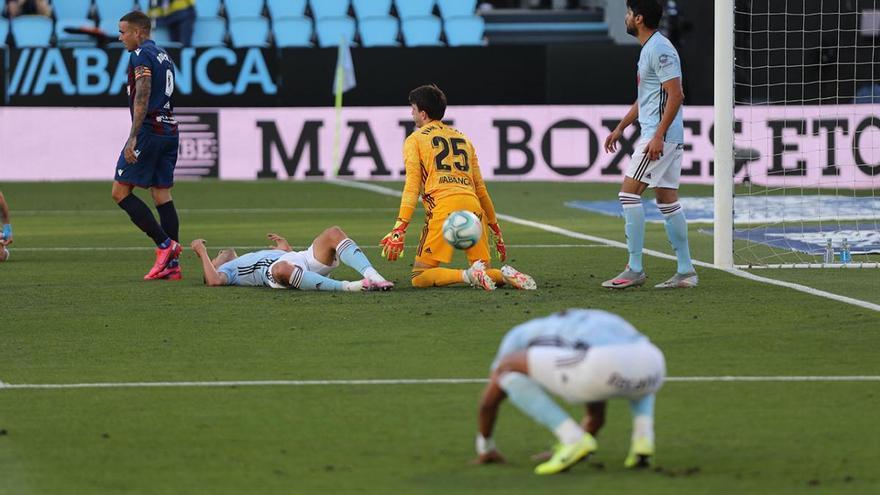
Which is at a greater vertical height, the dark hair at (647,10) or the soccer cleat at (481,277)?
the dark hair at (647,10)

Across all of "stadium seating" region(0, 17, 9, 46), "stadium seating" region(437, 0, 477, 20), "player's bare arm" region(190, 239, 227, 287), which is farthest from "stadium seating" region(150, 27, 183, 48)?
"player's bare arm" region(190, 239, 227, 287)

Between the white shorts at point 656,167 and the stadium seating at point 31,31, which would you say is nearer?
the white shorts at point 656,167

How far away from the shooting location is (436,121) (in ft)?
38.2

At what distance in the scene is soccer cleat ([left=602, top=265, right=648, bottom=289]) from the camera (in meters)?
11.5

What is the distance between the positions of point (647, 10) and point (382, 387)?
460cm

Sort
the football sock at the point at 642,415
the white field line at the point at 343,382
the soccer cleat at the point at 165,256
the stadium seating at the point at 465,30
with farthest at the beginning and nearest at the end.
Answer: the stadium seating at the point at 465,30
the soccer cleat at the point at 165,256
the white field line at the point at 343,382
the football sock at the point at 642,415

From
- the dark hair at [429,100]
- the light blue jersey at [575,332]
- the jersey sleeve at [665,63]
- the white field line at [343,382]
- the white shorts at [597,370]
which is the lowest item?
the white field line at [343,382]

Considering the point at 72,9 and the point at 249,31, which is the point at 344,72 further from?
the point at 72,9

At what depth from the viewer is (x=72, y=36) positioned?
27.7 meters

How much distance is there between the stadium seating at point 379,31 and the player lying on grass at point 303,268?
17.1 metres

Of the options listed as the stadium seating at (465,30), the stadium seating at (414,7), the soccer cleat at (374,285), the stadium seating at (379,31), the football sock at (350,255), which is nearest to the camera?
the football sock at (350,255)

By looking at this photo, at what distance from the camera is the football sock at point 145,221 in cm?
1249

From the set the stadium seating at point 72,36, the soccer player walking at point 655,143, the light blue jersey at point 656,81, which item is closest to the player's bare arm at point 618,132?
the soccer player walking at point 655,143

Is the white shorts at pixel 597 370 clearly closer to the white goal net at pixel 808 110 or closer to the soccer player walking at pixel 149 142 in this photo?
the soccer player walking at pixel 149 142
